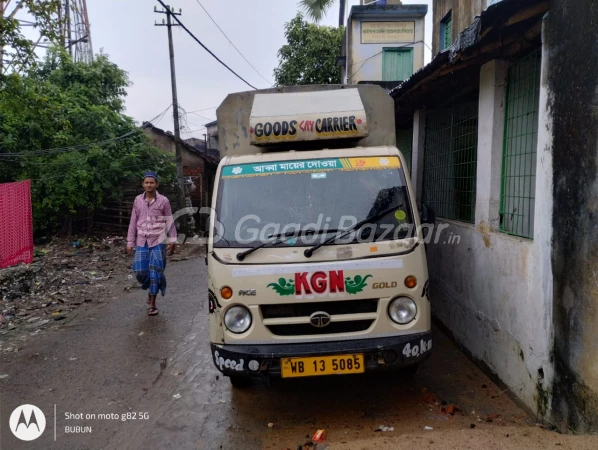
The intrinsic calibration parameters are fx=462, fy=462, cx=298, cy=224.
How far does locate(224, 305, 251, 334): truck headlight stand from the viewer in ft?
11.5

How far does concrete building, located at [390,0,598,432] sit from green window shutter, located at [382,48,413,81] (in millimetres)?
12894

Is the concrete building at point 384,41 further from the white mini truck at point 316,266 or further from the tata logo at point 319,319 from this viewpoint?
the tata logo at point 319,319

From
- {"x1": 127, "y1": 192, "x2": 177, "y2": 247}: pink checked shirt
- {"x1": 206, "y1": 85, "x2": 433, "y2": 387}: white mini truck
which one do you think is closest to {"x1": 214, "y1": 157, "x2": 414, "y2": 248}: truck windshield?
{"x1": 206, "y1": 85, "x2": 433, "y2": 387}: white mini truck

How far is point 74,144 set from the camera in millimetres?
15219

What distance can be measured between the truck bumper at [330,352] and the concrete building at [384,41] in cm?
1578

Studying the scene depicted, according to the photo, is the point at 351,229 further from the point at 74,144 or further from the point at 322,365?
the point at 74,144

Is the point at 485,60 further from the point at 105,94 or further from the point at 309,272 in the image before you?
the point at 105,94

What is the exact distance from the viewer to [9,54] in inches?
269

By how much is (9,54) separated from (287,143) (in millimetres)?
5127

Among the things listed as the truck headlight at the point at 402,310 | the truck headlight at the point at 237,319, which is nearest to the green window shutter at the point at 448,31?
the truck headlight at the point at 402,310

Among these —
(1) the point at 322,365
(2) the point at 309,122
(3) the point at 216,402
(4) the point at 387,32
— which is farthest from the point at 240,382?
(4) the point at 387,32

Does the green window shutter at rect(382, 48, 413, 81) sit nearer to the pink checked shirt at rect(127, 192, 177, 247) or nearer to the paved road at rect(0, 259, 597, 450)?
the pink checked shirt at rect(127, 192, 177, 247)

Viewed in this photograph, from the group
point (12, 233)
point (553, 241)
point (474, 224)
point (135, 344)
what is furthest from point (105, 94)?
point (553, 241)

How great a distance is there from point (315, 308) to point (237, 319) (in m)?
0.60
